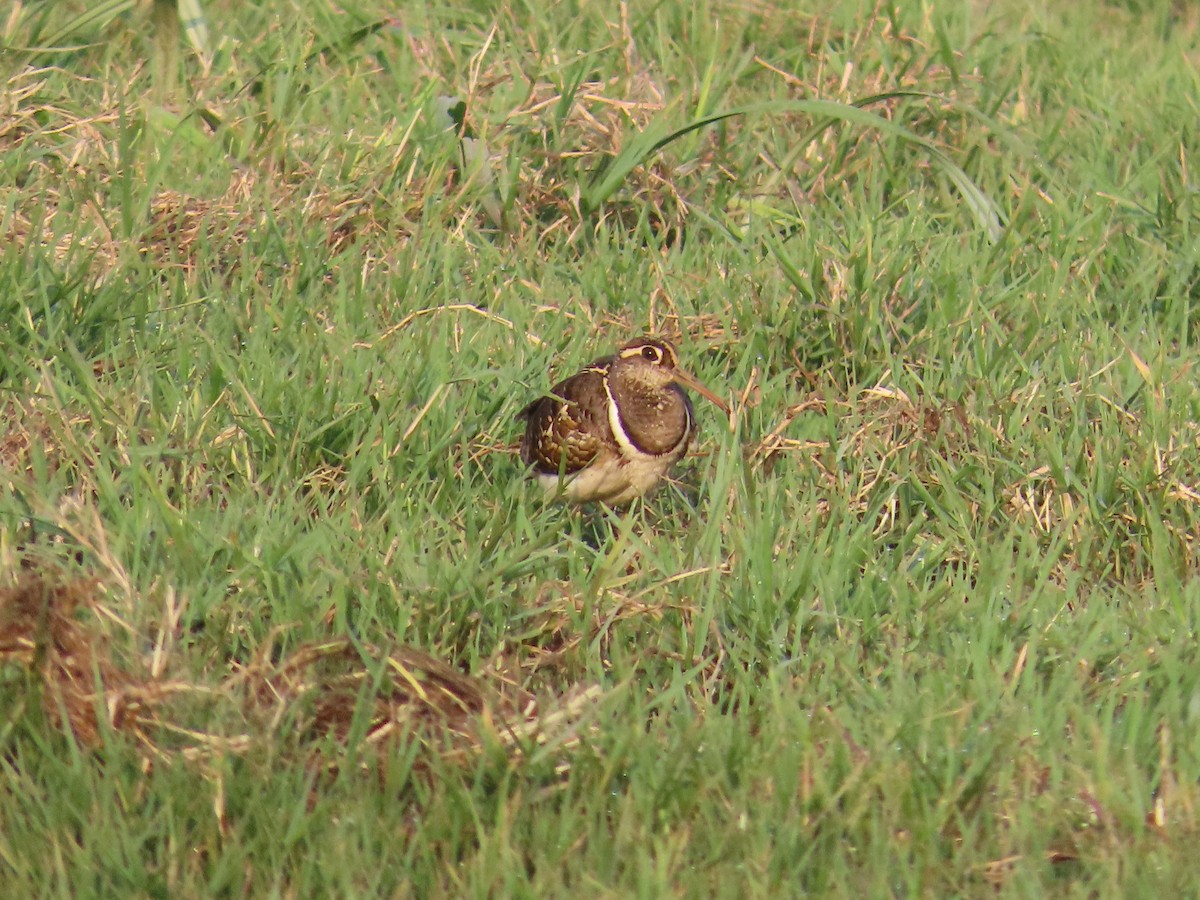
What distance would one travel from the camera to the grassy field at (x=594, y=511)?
9.32 ft

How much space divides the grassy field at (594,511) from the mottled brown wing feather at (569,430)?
9 cm

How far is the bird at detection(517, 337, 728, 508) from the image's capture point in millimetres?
3977

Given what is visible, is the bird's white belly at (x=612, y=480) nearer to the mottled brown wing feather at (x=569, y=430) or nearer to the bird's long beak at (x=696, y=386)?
the mottled brown wing feather at (x=569, y=430)

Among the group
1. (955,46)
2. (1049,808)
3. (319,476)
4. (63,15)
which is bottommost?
(1049,808)

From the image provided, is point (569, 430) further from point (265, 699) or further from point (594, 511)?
Answer: point (265, 699)

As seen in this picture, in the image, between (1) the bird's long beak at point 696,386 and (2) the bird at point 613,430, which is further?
(1) the bird's long beak at point 696,386

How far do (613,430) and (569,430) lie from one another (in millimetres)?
107

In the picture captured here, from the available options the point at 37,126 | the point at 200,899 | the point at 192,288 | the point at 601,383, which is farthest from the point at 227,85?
the point at 200,899

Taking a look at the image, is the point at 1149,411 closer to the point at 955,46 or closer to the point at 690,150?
the point at 690,150

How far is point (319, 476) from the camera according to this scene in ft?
12.8

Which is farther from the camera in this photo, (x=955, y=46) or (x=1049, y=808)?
(x=955, y=46)

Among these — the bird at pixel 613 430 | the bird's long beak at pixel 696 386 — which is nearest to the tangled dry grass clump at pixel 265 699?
the bird at pixel 613 430

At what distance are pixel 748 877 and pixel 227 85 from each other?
3.62 m

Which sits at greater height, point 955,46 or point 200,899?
point 955,46
